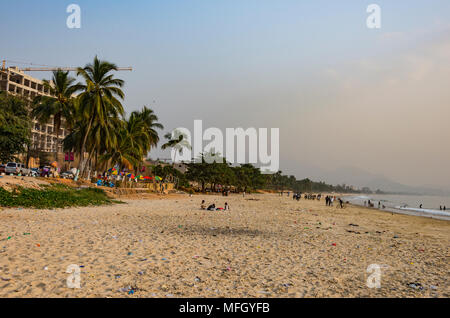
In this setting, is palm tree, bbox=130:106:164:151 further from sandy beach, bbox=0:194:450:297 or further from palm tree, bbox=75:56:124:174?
sandy beach, bbox=0:194:450:297

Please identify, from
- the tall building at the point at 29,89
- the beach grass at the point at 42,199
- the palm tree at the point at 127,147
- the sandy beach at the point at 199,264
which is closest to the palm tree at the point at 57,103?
the palm tree at the point at 127,147

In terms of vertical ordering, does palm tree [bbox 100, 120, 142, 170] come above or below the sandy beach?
above

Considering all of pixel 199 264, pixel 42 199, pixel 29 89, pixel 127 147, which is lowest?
pixel 199 264

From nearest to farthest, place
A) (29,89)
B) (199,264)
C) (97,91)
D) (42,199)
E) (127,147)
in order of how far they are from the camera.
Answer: (199,264)
(42,199)
(97,91)
(127,147)
(29,89)

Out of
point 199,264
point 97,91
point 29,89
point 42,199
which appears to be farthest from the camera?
point 29,89

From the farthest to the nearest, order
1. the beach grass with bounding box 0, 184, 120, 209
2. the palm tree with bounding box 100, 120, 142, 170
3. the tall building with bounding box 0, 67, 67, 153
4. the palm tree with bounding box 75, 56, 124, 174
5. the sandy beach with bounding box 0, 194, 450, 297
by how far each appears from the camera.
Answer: the tall building with bounding box 0, 67, 67, 153
the palm tree with bounding box 100, 120, 142, 170
the palm tree with bounding box 75, 56, 124, 174
the beach grass with bounding box 0, 184, 120, 209
the sandy beach with bounding box 0, 194, 450, 297

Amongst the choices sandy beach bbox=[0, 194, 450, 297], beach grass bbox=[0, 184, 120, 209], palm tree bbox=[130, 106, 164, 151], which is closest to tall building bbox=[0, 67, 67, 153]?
palm tree bbox=[130, 106, 164, 151]

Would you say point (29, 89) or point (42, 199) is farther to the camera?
point (29, 89)

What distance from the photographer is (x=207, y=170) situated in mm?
66688

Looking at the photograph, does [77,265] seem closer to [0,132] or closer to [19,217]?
[19,217]

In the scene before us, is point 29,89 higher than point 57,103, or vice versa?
point 29,89

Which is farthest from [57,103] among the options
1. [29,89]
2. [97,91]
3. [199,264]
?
[29,89]

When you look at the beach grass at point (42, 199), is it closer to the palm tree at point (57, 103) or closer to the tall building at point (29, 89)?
the palm tree at point (57, 103)

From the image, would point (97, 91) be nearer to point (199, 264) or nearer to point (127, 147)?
point (127, 147)
